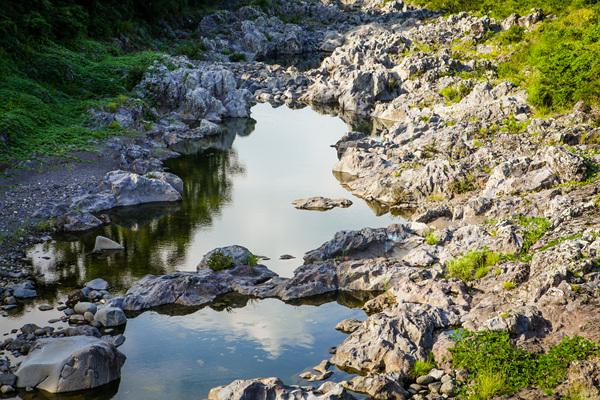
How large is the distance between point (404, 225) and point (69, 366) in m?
17.4

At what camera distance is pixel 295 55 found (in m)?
99.8

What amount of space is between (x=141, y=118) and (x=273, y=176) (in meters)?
14.4

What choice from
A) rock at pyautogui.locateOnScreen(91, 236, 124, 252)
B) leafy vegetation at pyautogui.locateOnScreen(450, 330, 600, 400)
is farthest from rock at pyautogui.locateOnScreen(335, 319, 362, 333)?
rock at pyautogui.locateOnScreen(91, 236, 124, 252)

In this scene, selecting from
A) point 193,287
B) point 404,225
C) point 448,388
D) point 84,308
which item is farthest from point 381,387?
point 404,225

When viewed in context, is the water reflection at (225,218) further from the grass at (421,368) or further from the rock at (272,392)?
the rock at (272,392)

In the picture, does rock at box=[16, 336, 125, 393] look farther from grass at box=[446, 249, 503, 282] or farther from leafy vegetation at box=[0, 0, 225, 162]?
leafy vegetation at box=[0, 0, 225, 162]

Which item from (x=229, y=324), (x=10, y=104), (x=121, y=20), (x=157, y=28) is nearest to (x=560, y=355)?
(x=229, y=324)

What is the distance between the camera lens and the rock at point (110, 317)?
81.2 feet

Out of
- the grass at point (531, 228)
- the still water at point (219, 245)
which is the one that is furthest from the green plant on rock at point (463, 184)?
the grass at point (531, 228)

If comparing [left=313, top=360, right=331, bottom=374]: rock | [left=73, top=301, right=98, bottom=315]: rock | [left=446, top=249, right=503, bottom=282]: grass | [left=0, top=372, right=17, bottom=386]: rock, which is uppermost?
[left=446, top=249, right=503, bottom=282]: grass

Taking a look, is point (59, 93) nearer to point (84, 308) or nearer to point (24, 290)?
point (24, 290)

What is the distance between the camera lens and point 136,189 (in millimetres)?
39125

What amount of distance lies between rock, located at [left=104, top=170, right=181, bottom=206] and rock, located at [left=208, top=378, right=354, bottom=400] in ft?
71.0

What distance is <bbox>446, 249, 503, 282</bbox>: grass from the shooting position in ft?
83.8
